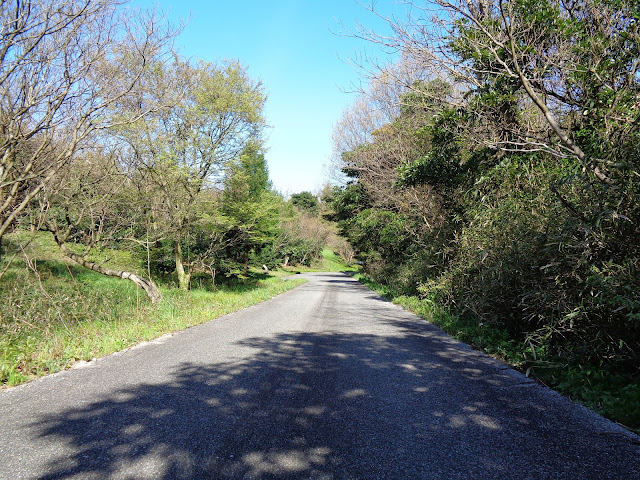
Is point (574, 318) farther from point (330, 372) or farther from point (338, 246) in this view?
point (338, 246)

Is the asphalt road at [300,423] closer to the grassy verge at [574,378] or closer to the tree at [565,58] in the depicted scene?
the grassy verge at [574,378]

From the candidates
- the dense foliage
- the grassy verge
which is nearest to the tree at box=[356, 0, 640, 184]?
the dense foliage

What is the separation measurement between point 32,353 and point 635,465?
21.0 ft

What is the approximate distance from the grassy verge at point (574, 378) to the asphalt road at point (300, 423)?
209mm

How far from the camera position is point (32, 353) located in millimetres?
4762

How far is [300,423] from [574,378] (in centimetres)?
303

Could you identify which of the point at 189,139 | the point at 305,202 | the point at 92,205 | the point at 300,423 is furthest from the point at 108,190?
the point at 305,202

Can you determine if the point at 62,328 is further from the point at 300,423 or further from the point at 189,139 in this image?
the point at 189,139

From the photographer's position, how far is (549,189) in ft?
16.2

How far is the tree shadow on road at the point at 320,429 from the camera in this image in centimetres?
226

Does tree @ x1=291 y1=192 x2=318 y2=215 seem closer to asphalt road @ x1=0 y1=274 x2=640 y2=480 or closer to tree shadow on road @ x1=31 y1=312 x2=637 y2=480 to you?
asphalt road @ x1=0 y1=274 x2=640 y2=480

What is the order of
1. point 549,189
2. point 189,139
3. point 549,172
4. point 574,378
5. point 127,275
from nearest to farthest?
1. point 574,378
2. point 549,189
3. point 549,172
4. point 127,275
5. point 189,139

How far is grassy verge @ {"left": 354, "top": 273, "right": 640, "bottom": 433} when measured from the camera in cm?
314

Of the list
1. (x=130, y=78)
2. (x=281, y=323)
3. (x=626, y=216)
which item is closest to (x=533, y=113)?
(x=626, y=216)
